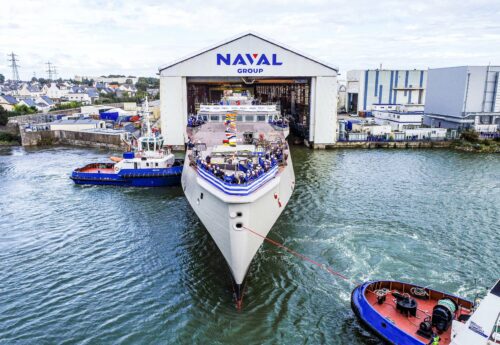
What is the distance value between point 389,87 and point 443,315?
217 feet

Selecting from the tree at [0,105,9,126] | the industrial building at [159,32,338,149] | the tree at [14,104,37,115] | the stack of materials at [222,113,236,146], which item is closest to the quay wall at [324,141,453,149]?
the industrial building at [159,32,338,149]

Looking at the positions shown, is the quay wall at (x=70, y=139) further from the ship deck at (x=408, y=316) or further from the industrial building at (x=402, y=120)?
the ship deck at (x=408, y=316)

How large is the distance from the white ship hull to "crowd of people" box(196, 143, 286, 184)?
0.56m

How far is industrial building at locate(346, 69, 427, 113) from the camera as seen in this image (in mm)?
70188

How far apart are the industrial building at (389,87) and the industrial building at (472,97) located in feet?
60.6

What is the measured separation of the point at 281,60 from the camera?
41812 millimetres

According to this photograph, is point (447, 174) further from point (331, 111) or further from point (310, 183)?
point (331, 111)

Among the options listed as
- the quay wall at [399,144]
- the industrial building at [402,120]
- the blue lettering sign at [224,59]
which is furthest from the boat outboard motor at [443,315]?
the industrial building at [402,120]

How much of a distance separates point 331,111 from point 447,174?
15.8 metres

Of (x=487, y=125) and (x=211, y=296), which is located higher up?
(x=487, y=125)

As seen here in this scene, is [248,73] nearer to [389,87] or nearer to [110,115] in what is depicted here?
[110,115]

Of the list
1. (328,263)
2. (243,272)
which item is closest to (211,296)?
(243,272)

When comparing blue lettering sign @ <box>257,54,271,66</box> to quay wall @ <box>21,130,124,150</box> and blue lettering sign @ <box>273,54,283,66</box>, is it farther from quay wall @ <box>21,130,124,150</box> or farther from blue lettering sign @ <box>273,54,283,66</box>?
quay wall @ <box>21,130,124,150</box>

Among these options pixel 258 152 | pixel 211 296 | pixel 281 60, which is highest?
pixel 281 60
